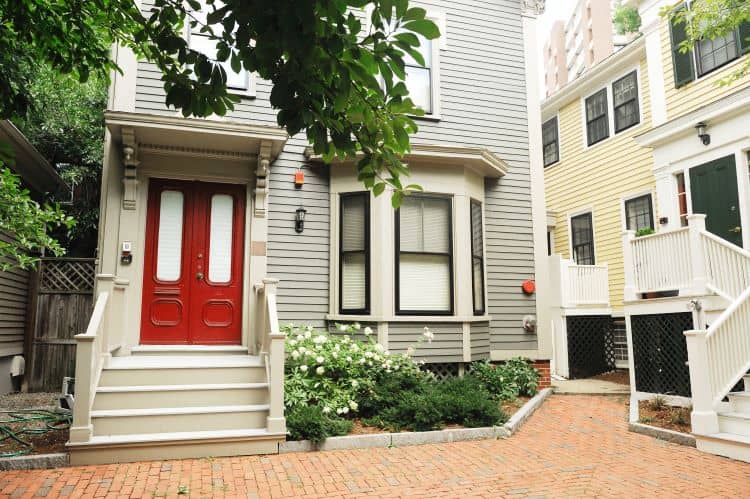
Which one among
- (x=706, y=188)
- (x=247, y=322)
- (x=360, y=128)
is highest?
(x=706, y=188)

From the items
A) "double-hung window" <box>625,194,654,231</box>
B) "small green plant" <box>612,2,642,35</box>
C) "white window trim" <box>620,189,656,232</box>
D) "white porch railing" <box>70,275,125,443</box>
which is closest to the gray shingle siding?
"white porch railing" <box>70,275,125,443</box>

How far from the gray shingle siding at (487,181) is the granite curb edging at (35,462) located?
3578mm

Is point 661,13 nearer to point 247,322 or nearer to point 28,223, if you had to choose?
point 247,322

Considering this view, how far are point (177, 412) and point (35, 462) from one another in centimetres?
130

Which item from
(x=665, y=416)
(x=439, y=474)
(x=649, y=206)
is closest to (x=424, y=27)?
(x=439, y=474)

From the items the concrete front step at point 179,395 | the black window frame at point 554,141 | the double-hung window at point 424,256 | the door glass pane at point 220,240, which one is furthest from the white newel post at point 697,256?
the black window frame at point 554,141

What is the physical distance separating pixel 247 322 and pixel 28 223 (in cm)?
309

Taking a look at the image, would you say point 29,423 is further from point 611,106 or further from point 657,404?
point 611,106

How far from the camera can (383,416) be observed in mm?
6414

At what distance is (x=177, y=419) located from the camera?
570 cm

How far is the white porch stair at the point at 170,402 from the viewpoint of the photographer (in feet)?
17.5

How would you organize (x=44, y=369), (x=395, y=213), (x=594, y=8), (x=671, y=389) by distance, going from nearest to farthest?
(x=671, y=389)
(x=395, y=213)
(x=44, y=369)
(x=594, y=8)

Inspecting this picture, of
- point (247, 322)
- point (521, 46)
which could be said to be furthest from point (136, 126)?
point (521, 46)

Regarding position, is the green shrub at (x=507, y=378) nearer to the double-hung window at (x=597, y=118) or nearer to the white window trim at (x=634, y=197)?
the white window trim at (x=634, y=197)
